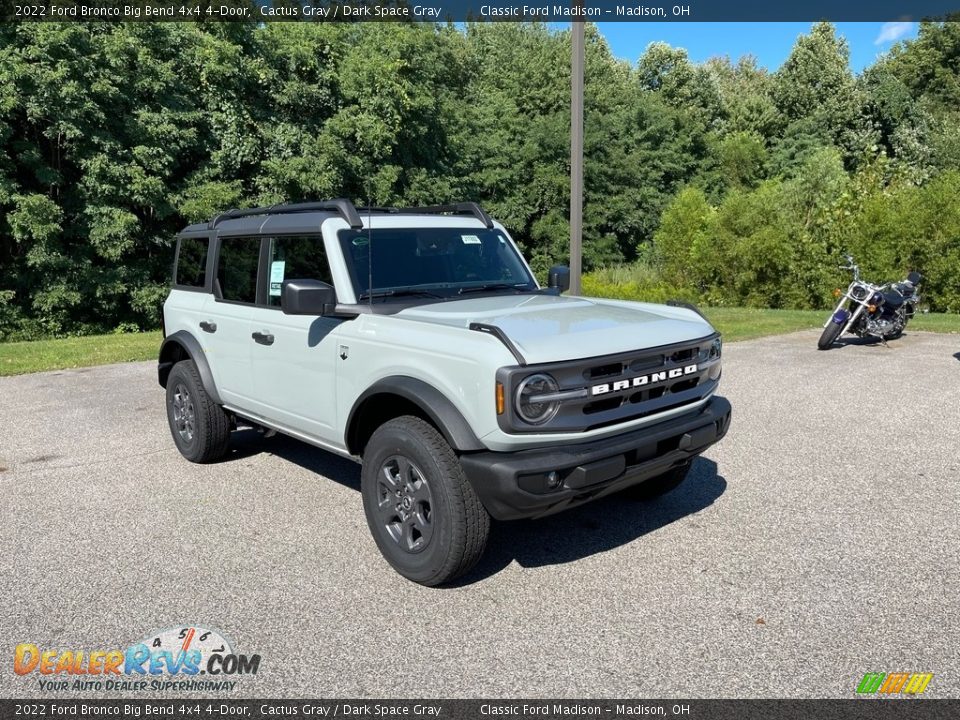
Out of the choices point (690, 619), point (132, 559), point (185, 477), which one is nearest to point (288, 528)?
point (132, 559)

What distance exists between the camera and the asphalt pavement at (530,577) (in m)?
3.07

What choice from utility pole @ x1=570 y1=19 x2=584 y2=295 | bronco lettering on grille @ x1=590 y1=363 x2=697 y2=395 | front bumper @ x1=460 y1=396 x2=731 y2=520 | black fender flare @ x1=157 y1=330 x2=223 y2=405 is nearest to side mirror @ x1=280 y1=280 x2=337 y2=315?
front bumper @ x1=460 y1=396 x2=731 y2=520

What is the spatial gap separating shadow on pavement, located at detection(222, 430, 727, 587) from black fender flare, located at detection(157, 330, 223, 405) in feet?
3.22

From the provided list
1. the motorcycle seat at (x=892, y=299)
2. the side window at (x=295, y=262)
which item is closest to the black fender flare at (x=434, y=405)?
the side window at (x=295, y=262)

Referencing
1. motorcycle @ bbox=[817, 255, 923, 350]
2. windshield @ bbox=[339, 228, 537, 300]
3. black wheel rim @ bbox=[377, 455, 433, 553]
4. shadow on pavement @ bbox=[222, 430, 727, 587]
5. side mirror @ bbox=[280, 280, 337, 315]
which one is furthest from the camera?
motorcycle @ bbox=[817, 255, 923, 350]

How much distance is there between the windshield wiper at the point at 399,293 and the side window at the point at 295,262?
11.0 inches

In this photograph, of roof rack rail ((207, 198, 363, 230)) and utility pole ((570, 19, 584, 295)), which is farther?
utility pole ((570, 19, 584, 295))

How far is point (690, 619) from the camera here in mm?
3438

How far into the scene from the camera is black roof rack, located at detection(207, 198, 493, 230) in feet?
15.3

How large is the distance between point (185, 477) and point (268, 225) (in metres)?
2.04

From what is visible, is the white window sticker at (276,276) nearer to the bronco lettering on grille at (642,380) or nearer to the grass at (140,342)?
the bronco lettering on grille at (642,380)

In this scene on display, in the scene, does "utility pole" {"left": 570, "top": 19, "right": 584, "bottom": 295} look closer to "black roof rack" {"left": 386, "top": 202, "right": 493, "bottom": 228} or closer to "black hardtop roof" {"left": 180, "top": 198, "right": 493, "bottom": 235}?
"black roof rack" {"left": 386, "top": 202, "right": 493, "bottom": 228}

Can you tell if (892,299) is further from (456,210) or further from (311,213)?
(311,213)

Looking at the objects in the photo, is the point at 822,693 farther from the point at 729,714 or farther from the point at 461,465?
the point at 461,465
